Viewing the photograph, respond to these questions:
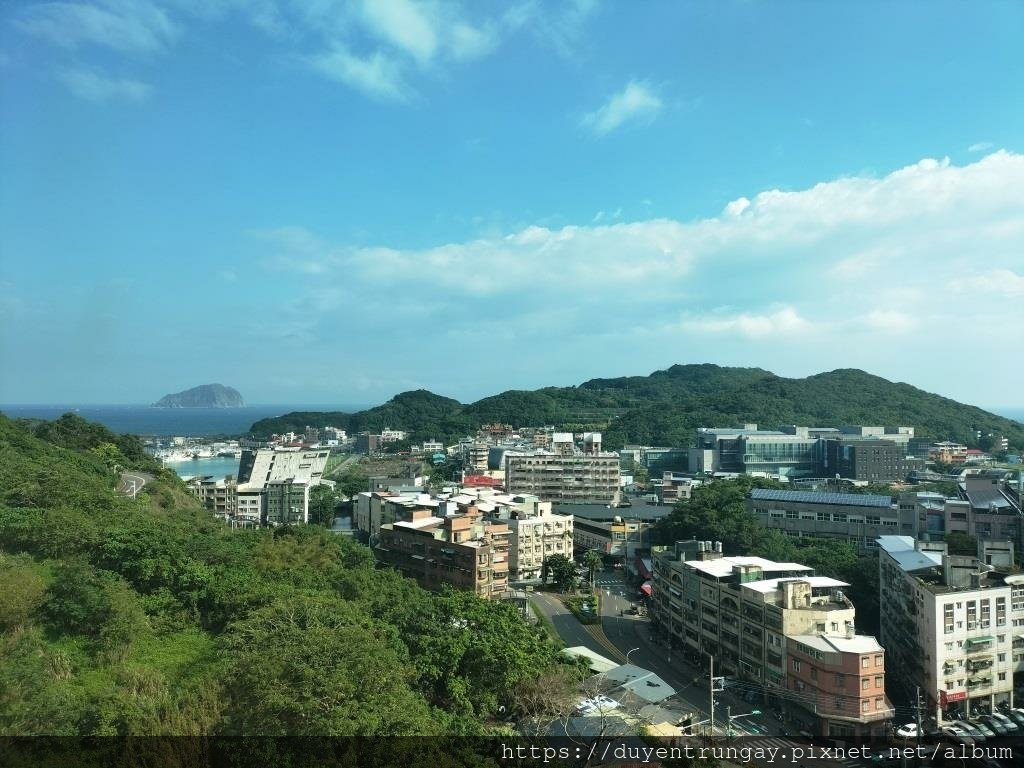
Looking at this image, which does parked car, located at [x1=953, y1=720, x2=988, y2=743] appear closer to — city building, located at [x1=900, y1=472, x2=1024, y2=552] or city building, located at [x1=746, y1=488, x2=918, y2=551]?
city building, located at [x1=900, y1=472, x2=1024, y2=552]

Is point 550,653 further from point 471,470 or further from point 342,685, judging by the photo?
point 471,470

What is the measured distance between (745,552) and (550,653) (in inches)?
613

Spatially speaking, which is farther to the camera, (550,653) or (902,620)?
(902,620)

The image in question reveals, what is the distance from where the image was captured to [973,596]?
687 inches

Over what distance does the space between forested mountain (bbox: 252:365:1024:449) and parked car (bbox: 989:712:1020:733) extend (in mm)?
56159

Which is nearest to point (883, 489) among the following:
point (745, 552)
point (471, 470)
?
point (745, 552)

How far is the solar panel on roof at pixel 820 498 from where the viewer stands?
32144 mm

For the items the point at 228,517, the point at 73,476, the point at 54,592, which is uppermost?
the point at 73,476

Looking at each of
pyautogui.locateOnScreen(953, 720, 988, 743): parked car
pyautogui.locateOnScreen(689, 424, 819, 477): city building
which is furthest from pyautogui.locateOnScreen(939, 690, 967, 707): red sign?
pyautogui.locateOnScreen(689, 424, 819, 477): city building

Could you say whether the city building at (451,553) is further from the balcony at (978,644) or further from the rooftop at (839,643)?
the balcony at (978,644)

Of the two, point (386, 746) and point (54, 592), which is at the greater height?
point (54, 592)

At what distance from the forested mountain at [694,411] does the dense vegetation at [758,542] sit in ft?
131

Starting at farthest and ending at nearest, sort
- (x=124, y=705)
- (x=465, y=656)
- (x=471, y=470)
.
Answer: (x=471, y=470) → (x=465, y=656) → (x=124, y=705)

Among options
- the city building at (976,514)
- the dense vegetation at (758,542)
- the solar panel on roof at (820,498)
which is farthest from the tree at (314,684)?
the solar panel on roof at (820,498)
